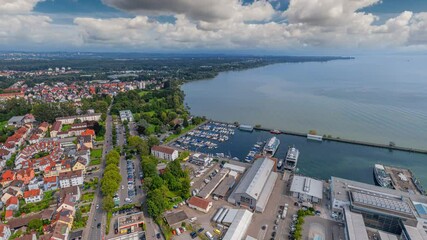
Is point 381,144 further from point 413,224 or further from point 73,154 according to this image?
Answer: point 73,154

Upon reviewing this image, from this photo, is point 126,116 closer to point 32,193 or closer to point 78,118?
point 78,118

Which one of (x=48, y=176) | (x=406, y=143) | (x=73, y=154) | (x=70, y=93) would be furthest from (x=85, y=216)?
(x=70, y=93)

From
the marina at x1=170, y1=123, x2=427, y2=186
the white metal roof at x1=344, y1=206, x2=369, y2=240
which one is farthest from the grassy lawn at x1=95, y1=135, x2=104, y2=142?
the white metal roof at x1=344, y1=206, x2=369, y2=240

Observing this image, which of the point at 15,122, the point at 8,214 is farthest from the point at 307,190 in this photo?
the point at 15,122

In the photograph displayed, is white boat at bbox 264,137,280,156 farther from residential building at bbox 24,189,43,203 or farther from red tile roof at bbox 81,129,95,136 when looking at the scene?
red tile roof at bbox 81,129,95,136

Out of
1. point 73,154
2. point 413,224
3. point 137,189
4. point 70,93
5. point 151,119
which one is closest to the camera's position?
point 413,224

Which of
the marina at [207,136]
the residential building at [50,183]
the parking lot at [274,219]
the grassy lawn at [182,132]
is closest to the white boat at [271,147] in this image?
the marina at [207,136]

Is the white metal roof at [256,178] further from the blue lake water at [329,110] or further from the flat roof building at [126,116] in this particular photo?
the flat roof building at [126,116]
